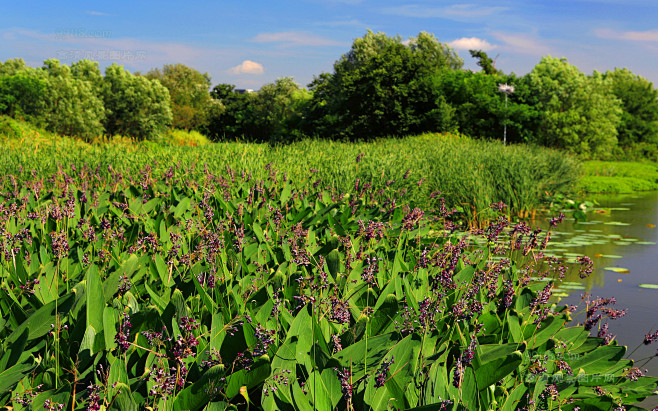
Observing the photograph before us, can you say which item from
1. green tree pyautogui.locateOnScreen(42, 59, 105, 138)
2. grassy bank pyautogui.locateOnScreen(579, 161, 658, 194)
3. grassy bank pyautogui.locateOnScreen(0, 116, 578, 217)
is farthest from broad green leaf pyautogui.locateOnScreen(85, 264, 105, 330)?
green tree pyautogui.locateOnScreen(42, 59, 105, 138)

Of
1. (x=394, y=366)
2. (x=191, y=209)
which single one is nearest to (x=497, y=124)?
(x=191, y=209)

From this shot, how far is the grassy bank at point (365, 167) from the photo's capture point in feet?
28.2

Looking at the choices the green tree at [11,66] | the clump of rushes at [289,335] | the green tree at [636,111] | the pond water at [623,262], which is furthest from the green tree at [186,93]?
the clump of rushes at [289,335]

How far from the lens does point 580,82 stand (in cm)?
3872

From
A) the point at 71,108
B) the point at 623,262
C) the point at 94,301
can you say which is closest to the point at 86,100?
the point at 71,108

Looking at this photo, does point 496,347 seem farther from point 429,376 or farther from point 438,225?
point 438,225

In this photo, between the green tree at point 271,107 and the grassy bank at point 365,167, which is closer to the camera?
the grassy bank at point 365,167

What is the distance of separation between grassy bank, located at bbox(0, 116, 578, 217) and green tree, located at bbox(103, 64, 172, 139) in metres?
38.5

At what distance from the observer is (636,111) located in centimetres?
5253

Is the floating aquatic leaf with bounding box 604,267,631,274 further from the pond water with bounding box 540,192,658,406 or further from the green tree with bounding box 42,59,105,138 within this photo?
the green tree with bounding box 42,59,105,138

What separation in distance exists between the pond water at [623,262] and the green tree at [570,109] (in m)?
24.4

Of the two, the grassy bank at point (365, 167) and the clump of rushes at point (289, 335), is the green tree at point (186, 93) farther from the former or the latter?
the clump of rushes at point (289, 335)

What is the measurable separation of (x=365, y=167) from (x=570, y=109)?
33089mm

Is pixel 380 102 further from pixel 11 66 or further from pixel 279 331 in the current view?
pixel 11 66
